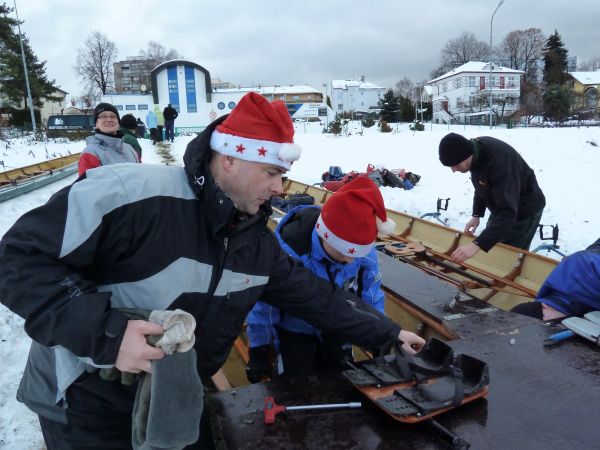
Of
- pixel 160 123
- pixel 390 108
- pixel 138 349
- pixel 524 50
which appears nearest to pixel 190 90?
pixel 160 123

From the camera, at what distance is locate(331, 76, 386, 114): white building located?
74.0 m

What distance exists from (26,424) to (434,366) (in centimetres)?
283

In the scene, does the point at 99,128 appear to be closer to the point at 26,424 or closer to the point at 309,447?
the point at 26,424

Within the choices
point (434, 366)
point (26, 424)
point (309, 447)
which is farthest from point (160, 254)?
point (26, 424)

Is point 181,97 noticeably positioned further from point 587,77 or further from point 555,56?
point 587,77

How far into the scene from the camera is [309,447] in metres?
1.55

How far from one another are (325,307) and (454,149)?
2.82m

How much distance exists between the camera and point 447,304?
9.85ft

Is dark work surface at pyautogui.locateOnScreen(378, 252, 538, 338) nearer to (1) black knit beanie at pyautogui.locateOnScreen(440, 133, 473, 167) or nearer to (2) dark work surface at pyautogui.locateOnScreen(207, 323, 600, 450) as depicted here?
(2) dark work surface at pyautogui.locateOnScreen(207, 323, 600, 450)

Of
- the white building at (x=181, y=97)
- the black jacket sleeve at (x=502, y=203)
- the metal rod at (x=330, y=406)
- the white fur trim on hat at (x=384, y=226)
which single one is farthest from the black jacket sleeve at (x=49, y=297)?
the white building at (x=181, y=97)

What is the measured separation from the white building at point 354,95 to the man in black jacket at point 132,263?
243ft

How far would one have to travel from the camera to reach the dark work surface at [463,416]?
158 centimetres

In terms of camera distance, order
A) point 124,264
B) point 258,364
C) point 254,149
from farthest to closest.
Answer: point 258,364 < point 254,149 < point 124,264

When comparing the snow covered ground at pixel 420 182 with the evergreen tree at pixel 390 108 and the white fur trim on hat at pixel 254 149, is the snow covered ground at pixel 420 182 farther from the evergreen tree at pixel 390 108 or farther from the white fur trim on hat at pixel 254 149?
the evergreen tree at pixel 390 108
